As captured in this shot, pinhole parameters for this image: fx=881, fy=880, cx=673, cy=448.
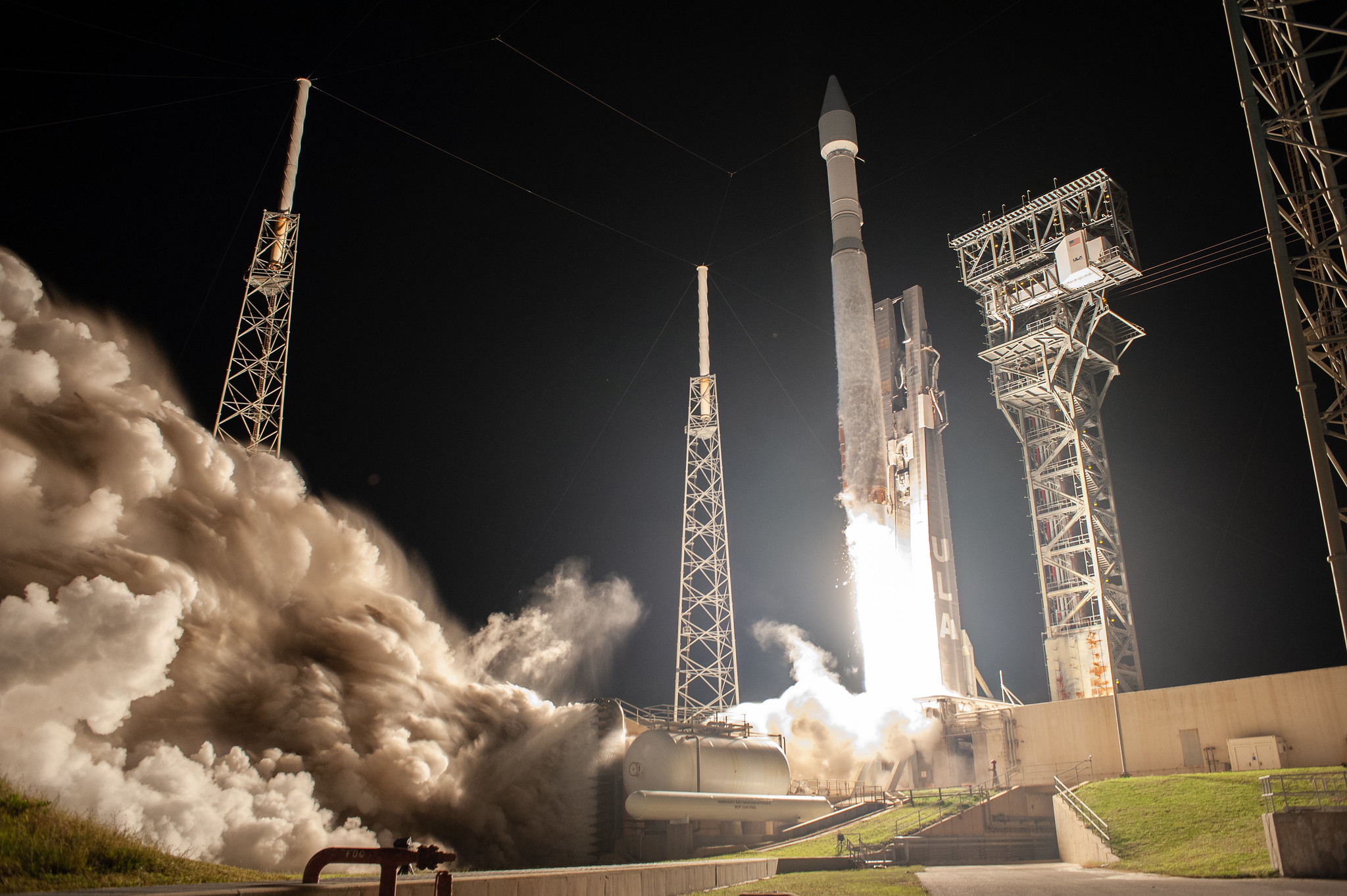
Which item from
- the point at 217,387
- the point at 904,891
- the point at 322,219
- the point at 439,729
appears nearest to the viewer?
the point at 904,891

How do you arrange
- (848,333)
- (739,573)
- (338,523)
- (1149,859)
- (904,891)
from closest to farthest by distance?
(904,891), (1149,859), (338,523), (848,333), (739,573)

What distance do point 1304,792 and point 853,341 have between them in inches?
1033

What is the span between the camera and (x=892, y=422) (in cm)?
4703

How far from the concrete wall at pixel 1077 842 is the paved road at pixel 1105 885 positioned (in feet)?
4.36

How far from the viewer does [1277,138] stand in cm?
1698

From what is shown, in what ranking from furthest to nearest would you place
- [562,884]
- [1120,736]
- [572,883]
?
[1120,736]
[572,883]
[562,884]

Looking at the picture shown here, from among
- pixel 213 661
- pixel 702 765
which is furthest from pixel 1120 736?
pixel 213 661

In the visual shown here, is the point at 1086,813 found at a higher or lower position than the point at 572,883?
lower

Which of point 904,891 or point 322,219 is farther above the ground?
point 322,219

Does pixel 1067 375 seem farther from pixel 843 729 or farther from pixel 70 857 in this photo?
pixel 70 857

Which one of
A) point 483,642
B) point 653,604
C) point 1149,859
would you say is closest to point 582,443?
point 653,604

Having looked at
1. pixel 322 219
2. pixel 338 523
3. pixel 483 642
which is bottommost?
pixel 483 642

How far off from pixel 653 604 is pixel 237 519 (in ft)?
96.1

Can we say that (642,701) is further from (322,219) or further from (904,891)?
(904,891)
